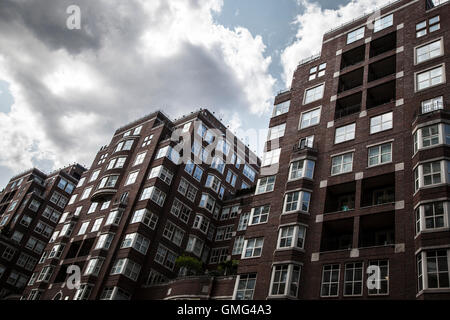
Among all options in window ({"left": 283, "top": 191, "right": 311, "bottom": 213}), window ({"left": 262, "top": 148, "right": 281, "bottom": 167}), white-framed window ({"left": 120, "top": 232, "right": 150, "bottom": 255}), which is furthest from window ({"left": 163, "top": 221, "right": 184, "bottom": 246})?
window ({"left": 283, "top": 191, "right": 311, "bottom": 213})

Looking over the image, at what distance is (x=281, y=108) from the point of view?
161ft

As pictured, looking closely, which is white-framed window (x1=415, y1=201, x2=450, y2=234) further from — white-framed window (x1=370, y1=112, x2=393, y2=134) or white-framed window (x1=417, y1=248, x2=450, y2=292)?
white-framed window (x1=370, y1=112, x2=393, y2=134)

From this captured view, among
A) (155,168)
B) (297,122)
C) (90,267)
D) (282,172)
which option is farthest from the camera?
(155,168)

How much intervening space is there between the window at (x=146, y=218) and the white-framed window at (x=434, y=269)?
118ft

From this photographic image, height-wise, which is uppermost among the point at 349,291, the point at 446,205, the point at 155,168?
the point at 155,168

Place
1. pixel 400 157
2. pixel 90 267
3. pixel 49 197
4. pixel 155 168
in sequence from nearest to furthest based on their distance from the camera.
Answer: pixel 400 157, pixel 90 267, pixel 155 168, pixel 49 197

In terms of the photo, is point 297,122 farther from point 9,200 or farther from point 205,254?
point 9,200

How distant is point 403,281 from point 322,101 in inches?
885

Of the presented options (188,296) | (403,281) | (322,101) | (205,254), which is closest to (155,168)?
(205,254)

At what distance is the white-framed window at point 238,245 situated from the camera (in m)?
52.9

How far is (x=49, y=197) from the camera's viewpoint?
290 feet

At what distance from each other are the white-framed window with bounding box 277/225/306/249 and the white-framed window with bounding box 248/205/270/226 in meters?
3.68

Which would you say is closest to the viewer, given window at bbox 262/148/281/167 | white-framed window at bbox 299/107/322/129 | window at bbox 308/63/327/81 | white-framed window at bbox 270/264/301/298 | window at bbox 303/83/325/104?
white-framed window at bbox 270/264/301/298

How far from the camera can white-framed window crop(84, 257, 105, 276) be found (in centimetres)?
5106
